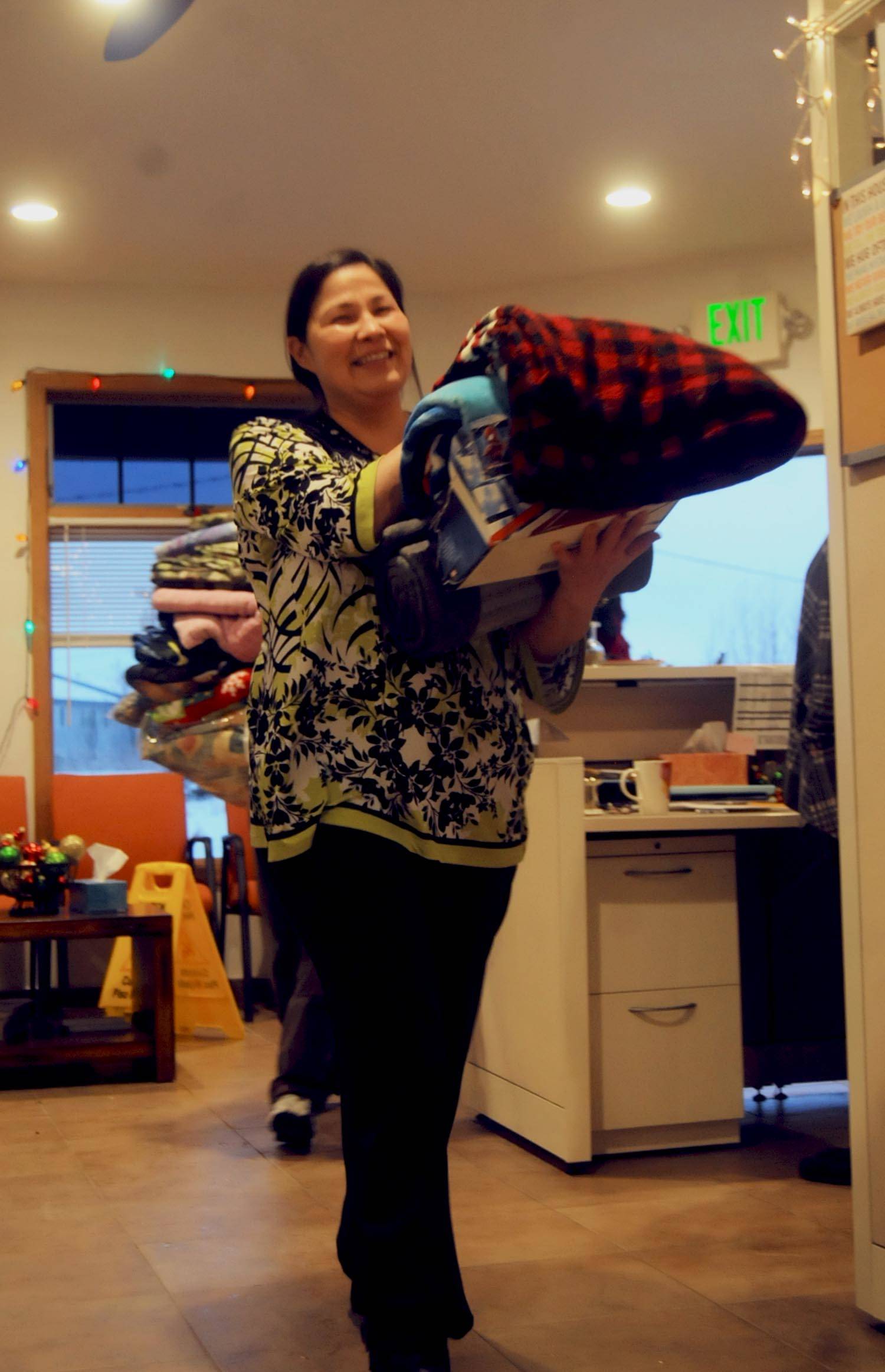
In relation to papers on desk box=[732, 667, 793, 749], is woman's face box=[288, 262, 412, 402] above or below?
above

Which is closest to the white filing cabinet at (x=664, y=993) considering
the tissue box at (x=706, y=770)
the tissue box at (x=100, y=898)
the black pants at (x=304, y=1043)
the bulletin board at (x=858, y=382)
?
the tissue box at (x=706, y=770)

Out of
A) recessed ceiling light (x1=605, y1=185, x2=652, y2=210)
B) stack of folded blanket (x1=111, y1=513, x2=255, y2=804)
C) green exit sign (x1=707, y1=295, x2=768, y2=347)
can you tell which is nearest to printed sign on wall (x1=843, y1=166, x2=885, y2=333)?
stack of folded blanket (x1=111, y1=513, x2=255, y2=804)

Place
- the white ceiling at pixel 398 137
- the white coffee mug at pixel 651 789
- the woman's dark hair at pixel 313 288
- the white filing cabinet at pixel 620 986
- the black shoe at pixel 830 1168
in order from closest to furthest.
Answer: the woman's dark hair at pixel 313 288
the black shoe at pixel 830 1168
the white filing cabinet at pixel 620 986
the white coffee mug at pixel 651 789
the white ceiling at pixel 398 137

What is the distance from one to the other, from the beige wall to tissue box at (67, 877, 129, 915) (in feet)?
6.31

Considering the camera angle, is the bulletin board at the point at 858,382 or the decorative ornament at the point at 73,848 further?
the decorative ornament at the point at 73,848

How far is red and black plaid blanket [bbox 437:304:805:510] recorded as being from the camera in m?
1.21

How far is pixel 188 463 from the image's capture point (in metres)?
6.12

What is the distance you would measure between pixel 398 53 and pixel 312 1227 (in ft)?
10.6

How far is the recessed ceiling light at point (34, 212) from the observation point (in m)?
5.02

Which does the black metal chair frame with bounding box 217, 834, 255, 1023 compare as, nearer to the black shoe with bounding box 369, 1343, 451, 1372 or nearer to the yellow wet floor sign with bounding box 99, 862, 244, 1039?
the yellow wet floor sign with bounding box 99, 862, 244, 1039

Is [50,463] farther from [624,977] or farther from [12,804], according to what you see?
[624,977]

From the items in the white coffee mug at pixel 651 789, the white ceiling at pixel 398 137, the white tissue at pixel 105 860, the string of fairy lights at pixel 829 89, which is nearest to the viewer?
the string of fairy lights at pixel 829 89

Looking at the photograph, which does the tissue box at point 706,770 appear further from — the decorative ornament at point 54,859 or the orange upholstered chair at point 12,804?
the orange upholstered chair at point 12,804

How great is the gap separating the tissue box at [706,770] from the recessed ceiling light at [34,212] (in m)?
3.39
